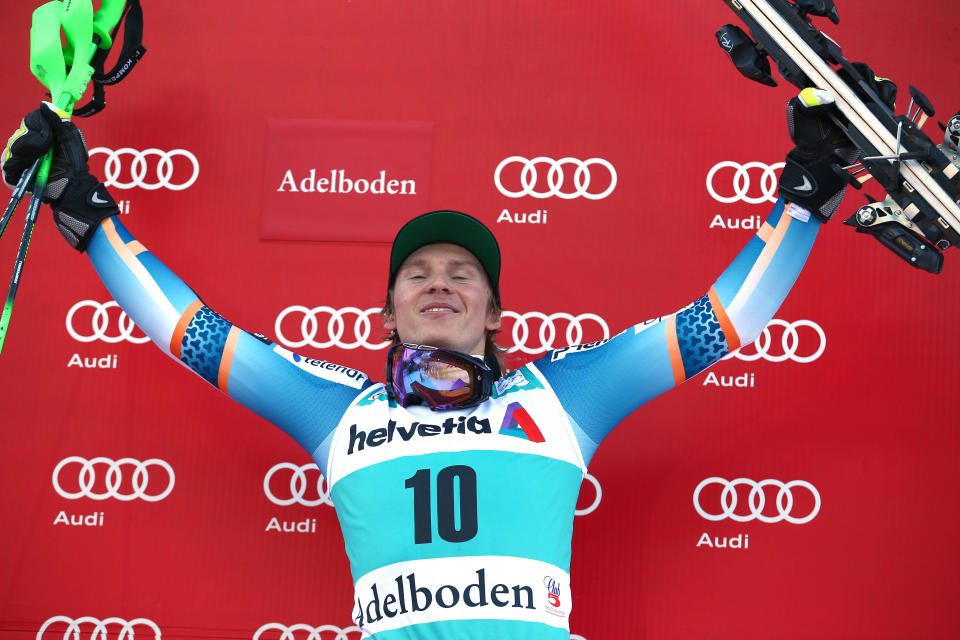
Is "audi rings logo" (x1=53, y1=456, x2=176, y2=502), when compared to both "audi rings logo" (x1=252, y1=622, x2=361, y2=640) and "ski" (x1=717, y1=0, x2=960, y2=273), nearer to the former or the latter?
"audi rings logo" (x1=252, y1=622, x2=361, y2=640)

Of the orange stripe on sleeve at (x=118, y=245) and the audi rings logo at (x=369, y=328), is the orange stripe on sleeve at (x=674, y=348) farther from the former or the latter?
the orange stripe on sleeve at (x=118, y=245)

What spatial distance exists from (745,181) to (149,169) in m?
1.49

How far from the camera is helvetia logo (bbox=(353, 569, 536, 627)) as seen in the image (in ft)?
4.96

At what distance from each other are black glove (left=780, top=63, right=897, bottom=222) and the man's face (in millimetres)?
616

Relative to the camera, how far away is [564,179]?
2193mm

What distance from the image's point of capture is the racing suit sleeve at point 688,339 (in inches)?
64.0

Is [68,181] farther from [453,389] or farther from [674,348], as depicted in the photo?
[674,348]

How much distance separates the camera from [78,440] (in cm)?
217

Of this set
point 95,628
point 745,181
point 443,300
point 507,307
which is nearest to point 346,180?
point 507,307

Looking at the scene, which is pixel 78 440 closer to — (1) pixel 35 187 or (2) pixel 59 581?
(2) pixel 59 581

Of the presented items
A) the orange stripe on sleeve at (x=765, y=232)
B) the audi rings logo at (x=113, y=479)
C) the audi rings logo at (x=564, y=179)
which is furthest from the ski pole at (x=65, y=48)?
the orange stripe on sleeve at (x=765, y=232)

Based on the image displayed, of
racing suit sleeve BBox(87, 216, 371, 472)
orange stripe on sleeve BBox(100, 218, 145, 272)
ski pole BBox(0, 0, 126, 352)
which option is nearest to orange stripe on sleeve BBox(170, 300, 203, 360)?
racing suit sleeve BBox(87, 216, 371, 472)

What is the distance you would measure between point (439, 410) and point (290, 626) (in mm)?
770

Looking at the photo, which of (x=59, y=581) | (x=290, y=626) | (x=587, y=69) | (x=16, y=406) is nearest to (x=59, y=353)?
(x=16, y=406)
